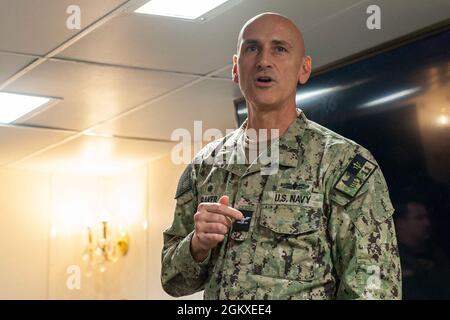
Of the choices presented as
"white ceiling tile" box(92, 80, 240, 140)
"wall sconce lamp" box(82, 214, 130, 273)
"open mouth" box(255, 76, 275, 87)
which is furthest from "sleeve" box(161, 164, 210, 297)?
"wall sconce lamp" box(82, 214, 130, 273)

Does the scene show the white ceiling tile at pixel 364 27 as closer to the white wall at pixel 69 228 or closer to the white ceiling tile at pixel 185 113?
the white ceiling tile at pixel 185 113

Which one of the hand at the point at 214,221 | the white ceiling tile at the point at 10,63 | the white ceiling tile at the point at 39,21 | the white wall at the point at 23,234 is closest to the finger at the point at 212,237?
the hand at the point at 214,221

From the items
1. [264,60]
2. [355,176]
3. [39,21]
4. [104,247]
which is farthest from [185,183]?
[104,247]

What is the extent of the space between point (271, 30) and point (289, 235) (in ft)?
1.52

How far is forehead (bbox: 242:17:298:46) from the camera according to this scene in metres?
1.99

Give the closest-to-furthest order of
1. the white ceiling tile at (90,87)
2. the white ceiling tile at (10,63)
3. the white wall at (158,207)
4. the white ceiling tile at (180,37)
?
the white ceiling tile at (180,37)
the white ceiling tile at (10,63)
the white ceiling tile at (90,87)
the white wall at (158,207)

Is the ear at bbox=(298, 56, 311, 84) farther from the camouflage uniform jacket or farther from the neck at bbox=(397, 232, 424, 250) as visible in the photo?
the neck at bbox=(397, 232, 424, 250)

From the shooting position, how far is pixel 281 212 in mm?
1840

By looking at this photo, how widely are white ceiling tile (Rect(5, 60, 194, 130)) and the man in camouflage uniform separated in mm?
1933

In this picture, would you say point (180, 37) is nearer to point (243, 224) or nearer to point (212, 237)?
Answer: point (243, 224)

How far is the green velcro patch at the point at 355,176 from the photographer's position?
176cm
